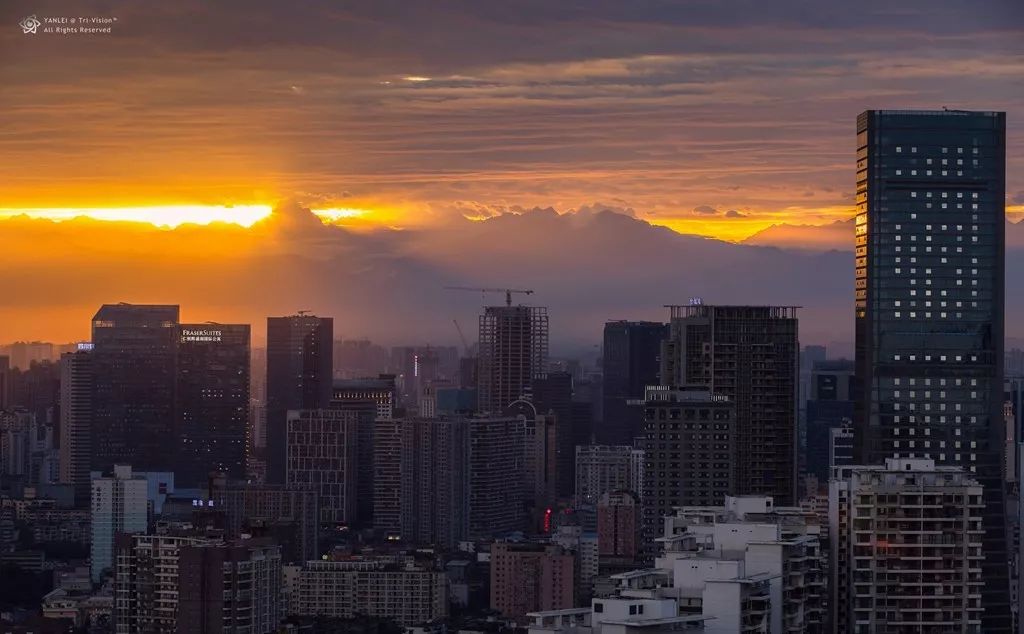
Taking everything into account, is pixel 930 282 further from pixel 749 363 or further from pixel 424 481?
pixel 424 481

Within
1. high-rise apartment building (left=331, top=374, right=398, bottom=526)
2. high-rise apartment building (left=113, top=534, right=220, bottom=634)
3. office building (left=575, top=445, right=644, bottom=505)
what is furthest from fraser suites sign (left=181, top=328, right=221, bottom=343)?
high-rise apartment building (left=113, top=534, right=220, bottom=634)

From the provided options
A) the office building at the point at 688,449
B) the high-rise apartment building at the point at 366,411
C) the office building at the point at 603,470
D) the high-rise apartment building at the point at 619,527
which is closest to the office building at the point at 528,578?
the high-rise apartment building at the point at 619,527

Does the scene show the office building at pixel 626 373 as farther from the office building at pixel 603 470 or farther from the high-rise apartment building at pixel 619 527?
the high-rise apartment building at pixel 619 527

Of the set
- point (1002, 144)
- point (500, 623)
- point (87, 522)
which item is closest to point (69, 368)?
point (87, 522)

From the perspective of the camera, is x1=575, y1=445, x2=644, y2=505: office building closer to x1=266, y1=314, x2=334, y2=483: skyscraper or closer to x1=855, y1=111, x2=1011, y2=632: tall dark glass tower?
x1=266, y1=314, x2=334, y2=483: skyscraper

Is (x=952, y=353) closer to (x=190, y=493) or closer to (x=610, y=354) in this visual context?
(x=610, y=354)
